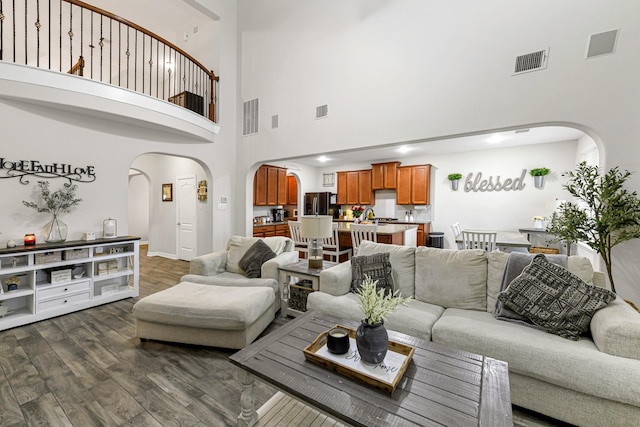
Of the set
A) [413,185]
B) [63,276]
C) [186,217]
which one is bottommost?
[63,276]

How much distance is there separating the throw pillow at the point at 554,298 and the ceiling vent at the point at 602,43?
6.94ft

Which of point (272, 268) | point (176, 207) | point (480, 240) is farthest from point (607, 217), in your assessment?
point (176, 207)

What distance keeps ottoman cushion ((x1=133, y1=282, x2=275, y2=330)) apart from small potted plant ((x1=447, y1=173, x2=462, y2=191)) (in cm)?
575

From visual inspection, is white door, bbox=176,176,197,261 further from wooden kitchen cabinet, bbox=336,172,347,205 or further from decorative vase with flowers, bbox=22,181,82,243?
wooden kitchen cabinet, bbox=336,172,347,205

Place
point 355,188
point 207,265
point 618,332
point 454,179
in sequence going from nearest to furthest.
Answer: point 618,332 < point 207,265 < point 454,179 < point 355,188

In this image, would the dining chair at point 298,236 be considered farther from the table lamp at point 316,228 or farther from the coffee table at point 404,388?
the coffee table at point 404,388

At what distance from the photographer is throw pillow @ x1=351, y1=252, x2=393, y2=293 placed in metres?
2.69

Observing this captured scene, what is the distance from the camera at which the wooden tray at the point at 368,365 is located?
1303 mm

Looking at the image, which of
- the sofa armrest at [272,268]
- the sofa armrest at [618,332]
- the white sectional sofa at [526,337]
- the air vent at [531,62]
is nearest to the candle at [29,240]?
the sofa armrest at [272,268]

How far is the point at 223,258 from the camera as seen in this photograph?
3.79 metres

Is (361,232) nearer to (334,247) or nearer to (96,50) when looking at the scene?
(334,247)

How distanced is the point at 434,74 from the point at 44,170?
5157mm

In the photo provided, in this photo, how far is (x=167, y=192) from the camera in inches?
272

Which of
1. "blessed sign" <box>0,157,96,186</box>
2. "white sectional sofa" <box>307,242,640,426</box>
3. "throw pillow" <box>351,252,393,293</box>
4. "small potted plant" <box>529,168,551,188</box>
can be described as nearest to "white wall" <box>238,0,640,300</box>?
"white sectional sofa" <box>307,242,640,426</box>
